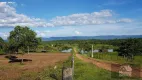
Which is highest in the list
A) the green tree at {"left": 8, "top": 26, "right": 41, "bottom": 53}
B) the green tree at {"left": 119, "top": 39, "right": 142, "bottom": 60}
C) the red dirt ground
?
the green tree at {"left": 8, "top": 26, "right": 41, "bottom": 53}

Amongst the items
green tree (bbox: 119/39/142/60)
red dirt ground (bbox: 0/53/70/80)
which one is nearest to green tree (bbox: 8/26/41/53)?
red dirt ground (bbox: 0/53/70/80)

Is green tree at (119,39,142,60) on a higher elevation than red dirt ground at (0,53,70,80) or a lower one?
higher

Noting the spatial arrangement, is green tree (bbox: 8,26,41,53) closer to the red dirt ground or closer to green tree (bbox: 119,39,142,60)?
the red dirt ground

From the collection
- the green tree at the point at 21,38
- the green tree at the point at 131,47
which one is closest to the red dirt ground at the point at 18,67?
the green tree at the point at 21,38

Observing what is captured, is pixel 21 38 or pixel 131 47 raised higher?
pixel 21 38

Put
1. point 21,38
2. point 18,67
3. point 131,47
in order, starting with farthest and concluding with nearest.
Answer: point 131,47 < point 21,38 < point 18,67

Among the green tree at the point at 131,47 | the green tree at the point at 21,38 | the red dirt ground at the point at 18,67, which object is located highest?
the green tree at the point at 21,38

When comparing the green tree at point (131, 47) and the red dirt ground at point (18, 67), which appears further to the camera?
the green tree at point (131, 47)

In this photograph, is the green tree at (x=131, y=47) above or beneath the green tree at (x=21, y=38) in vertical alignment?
beneath

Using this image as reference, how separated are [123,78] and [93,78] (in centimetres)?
206

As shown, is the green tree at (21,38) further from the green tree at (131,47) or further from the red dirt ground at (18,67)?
the green tree at (131,47)

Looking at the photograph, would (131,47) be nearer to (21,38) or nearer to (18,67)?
(21,38)

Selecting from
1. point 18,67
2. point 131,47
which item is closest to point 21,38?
point 18,67

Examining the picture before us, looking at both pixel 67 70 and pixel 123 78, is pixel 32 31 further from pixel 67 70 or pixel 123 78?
pixel 67 70
